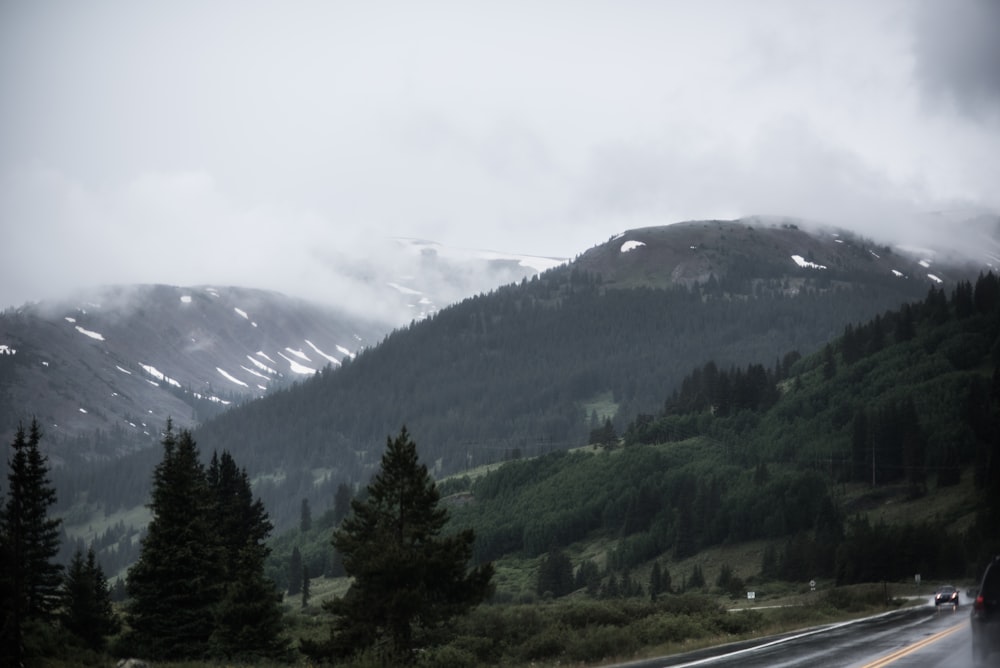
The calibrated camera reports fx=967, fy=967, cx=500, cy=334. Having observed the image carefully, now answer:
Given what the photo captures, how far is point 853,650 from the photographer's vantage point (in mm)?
27391

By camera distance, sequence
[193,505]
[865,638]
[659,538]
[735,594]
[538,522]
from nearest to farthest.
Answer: [865,638] → [193,505] → [735,594] → [659,538] → [538,522]

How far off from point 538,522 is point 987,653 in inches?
5595

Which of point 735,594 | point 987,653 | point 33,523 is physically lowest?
point 735,594

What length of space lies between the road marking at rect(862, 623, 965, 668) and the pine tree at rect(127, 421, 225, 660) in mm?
28962

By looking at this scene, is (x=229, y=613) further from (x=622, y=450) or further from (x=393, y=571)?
(x=622, y=450)

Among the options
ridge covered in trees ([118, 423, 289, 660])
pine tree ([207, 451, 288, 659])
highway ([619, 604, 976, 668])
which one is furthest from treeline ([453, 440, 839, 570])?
ridge covered in trees ([118, 423, 289, 660])

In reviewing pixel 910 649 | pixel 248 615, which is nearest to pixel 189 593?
pixel 248 615

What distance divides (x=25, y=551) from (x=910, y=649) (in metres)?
43.8

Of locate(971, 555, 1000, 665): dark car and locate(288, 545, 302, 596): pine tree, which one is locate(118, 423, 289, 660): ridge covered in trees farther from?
locate(288, 545, 302, 596): pine tree

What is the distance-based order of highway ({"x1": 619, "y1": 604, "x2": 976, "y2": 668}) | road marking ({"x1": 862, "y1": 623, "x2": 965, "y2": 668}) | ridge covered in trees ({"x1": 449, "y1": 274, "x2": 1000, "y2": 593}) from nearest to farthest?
road marking ({"x1": 862, "y1": 623, "x2": 965, "y2": 668})
highway ({"x1": 619, "y1": 604, "x2": 976, "y2": 668})
ridge covered in trees ({"x1": 449, "y1": 274, "x2": 1000, "y2": 593})

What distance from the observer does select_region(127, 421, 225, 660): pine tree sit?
142 ft

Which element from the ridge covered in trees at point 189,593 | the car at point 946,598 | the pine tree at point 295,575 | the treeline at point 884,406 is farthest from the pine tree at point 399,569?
Result: the pine tree at point 295,575

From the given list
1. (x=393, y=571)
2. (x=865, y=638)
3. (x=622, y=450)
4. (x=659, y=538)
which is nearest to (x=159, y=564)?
(x=393, y=571)

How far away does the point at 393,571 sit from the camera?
3531cm
